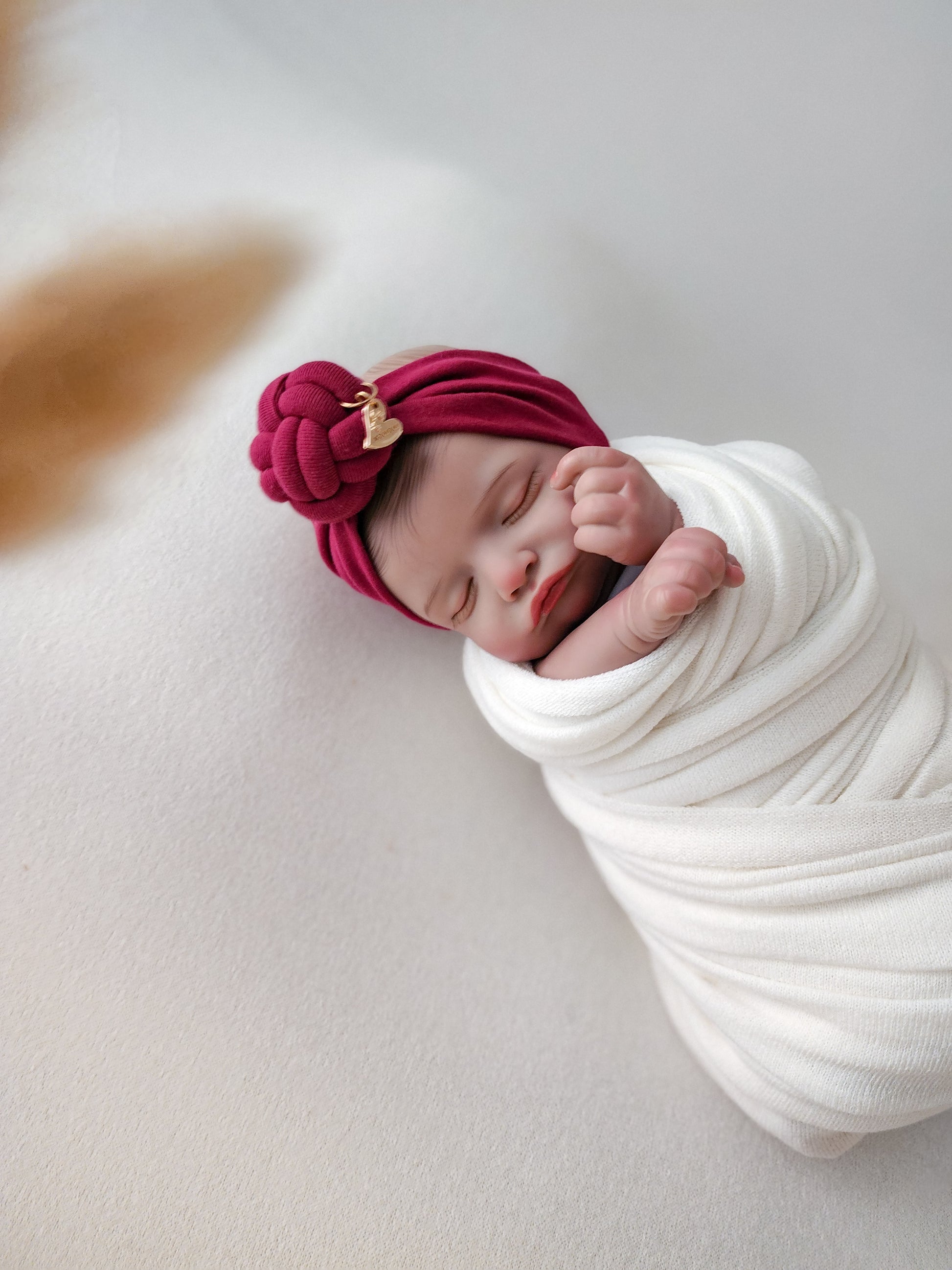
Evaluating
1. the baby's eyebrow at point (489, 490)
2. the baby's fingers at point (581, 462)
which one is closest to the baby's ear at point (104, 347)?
the baby's eyebrow at point (489, 490)

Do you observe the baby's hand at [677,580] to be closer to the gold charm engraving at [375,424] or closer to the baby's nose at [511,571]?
the baby's nose at [511,571]

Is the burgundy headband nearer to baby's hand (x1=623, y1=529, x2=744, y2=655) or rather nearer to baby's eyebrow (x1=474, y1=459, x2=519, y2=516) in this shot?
baby's eyebrow (x1=474, y1=459, x2=519, y2=516)

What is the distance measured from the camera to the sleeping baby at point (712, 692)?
1.00m

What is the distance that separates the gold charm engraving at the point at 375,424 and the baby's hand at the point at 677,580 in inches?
13.3

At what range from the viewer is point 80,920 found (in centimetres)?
107

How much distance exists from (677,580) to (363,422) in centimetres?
41

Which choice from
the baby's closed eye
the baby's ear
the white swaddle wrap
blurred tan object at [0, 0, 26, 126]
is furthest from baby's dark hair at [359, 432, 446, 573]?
blurred tan object at [0, 0, 26, 126]

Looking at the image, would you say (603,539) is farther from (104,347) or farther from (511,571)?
(104,347)

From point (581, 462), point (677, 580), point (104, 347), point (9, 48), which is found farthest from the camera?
point (9, 48)

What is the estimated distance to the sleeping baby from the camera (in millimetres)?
998

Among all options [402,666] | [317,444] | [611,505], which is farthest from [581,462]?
[402,666]

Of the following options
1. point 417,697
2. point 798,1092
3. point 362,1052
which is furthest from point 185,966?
point 798,1092

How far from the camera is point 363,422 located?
3.41ft

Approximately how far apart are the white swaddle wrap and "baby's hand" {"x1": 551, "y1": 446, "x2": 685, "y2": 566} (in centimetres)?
9
